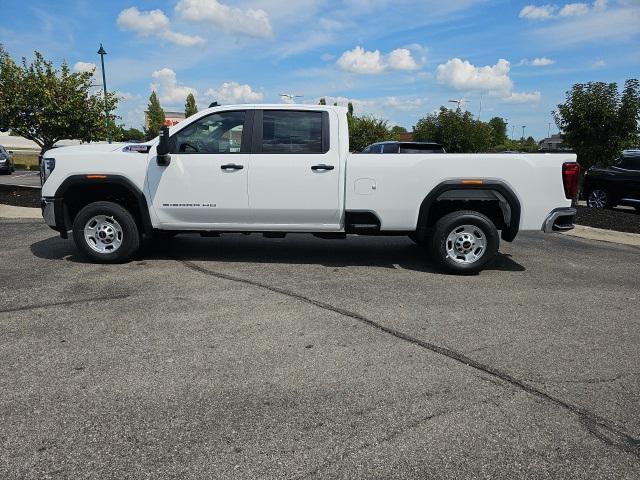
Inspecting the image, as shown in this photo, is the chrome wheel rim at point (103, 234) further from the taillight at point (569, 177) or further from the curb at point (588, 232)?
the taillight at point (569, 177)

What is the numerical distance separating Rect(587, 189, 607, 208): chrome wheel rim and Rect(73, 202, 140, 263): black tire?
43.1 feet

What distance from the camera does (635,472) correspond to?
2.56m

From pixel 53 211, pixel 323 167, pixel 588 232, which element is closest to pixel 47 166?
pixel 53 211

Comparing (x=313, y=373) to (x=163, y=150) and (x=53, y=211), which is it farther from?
(x=53, y=211)

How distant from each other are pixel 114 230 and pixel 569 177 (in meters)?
5.58

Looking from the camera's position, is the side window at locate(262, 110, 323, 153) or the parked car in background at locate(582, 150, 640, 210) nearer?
the side window at locate(262, 110, 323, 153)

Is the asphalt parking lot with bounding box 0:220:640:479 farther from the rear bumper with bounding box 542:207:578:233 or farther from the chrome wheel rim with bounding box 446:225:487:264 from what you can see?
the rear bumper with bounding box 542:207:578:233

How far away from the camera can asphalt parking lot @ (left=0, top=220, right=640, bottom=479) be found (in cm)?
264

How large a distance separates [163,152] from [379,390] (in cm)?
411

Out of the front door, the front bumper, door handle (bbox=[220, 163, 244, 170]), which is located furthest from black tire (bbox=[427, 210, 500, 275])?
the front bumper

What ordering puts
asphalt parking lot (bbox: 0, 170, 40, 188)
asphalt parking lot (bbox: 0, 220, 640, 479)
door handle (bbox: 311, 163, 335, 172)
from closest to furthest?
asphalt parking lot (bbox: 0, 220, 640, 479)
door handle (bbox: 311, 163, 335, 172)
asphalt parking lot (bbox: 0, 170, 40, 188)

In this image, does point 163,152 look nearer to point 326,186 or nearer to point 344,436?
point 326,186

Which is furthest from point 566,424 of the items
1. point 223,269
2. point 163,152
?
point 163,152

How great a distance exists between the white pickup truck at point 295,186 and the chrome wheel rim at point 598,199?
9.80 m
